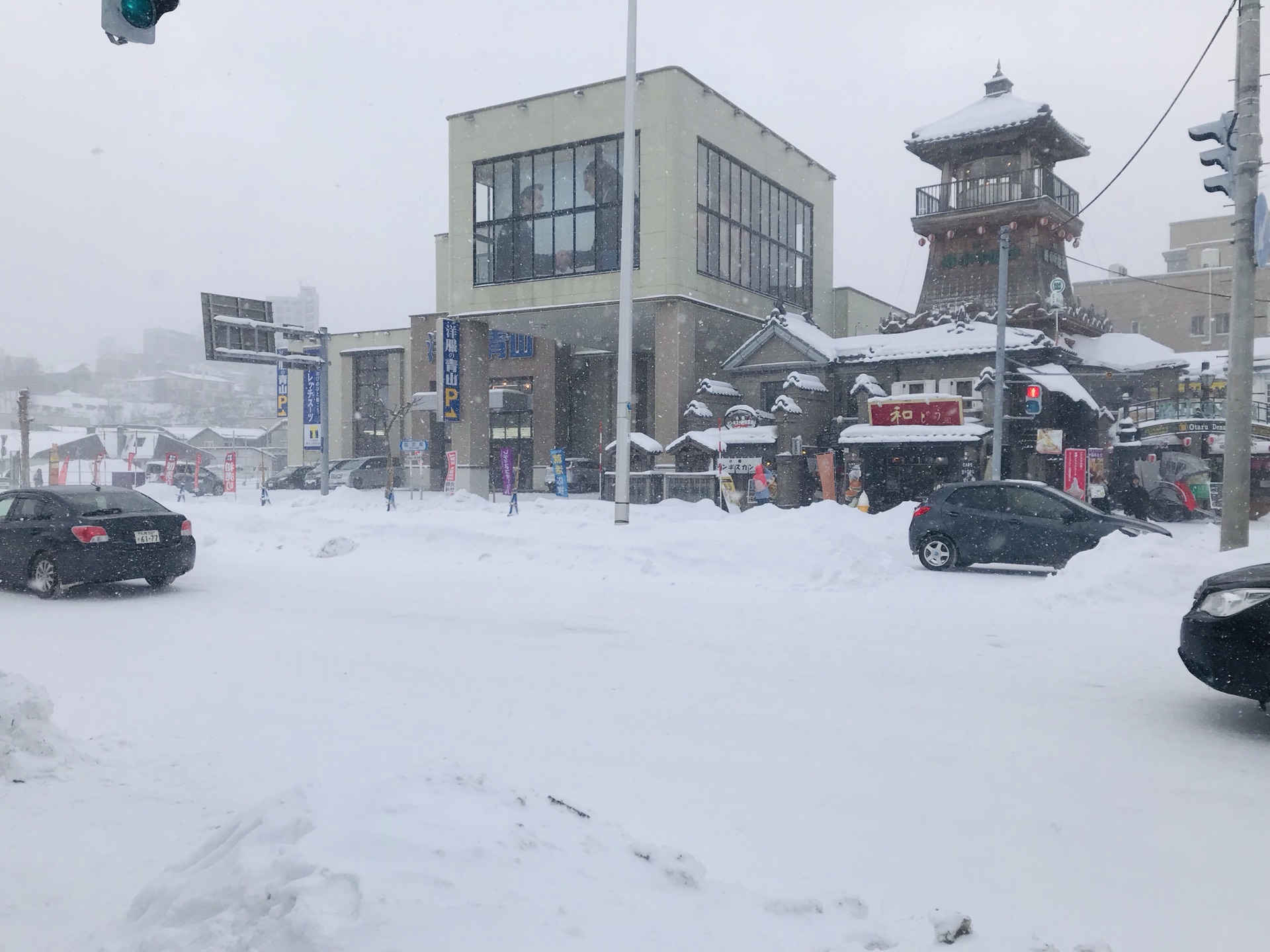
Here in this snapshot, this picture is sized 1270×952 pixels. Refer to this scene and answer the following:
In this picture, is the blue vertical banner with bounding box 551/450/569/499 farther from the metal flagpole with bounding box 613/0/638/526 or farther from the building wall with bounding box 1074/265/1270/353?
Answer: the building wall with bounding box 1074/265/1270/353

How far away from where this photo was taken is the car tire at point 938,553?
45.5ft

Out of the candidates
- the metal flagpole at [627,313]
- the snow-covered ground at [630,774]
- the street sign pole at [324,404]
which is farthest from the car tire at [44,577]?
the street sign pole at [324,404]

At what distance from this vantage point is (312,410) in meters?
48.0

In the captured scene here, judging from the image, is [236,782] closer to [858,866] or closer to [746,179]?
[858,866]

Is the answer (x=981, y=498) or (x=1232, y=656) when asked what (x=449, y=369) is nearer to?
(x=981, y=498)

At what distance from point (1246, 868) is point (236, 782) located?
15.5ft

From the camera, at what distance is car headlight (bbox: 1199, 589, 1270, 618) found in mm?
5320

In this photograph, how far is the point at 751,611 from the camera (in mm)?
9633

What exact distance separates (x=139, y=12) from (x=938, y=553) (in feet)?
40.9

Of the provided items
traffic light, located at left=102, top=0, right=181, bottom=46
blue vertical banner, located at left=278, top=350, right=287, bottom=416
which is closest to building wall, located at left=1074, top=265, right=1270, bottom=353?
blue vertical banner, located at left=278, top=350, right=287, bottom=416

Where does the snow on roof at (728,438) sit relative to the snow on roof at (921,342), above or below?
below

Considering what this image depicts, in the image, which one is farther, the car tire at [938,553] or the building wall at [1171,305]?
the building wall at [1171,305]

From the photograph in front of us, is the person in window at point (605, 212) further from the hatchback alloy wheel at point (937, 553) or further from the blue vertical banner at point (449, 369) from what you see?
Result: the hatchback alloy wheel at point (937, 553)

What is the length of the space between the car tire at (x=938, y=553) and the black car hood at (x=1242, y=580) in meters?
7.92
